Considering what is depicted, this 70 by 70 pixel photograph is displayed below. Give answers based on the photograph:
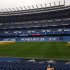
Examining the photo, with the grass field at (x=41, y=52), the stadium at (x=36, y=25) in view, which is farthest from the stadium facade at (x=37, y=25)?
the grass field at (x=41, y=52)

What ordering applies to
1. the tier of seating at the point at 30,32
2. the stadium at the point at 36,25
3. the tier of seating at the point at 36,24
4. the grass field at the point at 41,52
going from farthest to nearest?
the tier of seating at the point at 36,24 → the tier of seating at the point at 30,32 → the stadium at the point at 36,25 → the grass field at the point at 41,52

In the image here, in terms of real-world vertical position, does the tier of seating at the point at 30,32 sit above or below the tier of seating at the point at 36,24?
below

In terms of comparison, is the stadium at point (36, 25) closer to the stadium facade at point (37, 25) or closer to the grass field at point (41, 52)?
the stadium facade at point (37, 25)

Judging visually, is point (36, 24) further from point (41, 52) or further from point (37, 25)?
point (41, 52)

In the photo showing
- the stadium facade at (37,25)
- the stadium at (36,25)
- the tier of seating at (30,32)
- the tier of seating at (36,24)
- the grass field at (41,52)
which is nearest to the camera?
the grass field at (41,52)

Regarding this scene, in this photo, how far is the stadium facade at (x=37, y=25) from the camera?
205 feet

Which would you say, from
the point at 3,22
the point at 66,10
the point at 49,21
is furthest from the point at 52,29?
the point at 3,22

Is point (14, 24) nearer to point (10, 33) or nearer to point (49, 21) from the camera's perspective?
point (10, 33)

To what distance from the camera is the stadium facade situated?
205 feet

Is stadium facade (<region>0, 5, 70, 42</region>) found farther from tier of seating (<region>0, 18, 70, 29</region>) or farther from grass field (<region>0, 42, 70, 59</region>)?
grass field (<region>0, 42, 70, 59</region>)

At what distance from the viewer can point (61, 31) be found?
61969mm

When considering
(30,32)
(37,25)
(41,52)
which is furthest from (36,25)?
(41,52)

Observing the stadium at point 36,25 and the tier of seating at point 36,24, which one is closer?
the stadium at point 36,25

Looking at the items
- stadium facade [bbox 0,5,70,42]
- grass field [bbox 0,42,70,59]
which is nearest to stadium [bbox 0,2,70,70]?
stadium facade [bbox 0,5,70,42]
